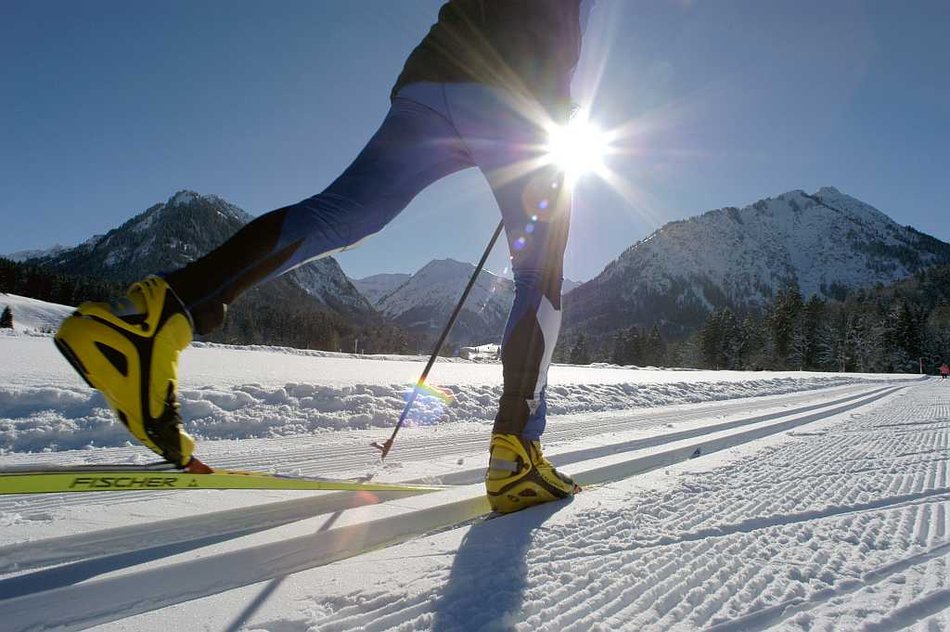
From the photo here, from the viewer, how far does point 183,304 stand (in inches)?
45.3

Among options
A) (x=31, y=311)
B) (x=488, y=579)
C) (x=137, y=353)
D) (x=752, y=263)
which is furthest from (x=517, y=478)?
(x=752, y=263)

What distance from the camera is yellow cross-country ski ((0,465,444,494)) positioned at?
3.25 ft

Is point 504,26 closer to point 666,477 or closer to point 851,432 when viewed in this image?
point 666,477

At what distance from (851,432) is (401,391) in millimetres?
3195

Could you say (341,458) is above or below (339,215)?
below

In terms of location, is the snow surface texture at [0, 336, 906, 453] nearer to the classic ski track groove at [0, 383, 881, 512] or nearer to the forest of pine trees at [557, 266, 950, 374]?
the classic ski track groove at [0, 383, 881, 512]

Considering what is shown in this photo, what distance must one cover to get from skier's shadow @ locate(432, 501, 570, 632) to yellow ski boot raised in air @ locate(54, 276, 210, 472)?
2.31ft

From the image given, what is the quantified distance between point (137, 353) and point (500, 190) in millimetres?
1087

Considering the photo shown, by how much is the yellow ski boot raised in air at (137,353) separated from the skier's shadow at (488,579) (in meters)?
0.70

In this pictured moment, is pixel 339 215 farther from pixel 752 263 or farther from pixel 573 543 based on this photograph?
pixel 752 263

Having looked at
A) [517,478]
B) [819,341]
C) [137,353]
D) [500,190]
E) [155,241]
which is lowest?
[517,478]

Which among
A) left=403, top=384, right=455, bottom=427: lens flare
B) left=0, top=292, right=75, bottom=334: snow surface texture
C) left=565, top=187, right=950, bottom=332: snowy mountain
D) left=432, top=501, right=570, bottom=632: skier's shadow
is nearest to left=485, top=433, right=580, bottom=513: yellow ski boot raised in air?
left=432, top=501, right=570, bottom=632: skier's shadow

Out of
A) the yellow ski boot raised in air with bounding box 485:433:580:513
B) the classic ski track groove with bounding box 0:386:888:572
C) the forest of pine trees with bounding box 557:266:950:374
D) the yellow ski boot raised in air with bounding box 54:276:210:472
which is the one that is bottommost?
the classic ski track groove with bounding box 0:386:888:572

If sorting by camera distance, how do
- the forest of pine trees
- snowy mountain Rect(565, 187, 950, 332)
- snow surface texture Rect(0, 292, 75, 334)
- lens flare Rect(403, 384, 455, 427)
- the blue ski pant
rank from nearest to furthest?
the blue ski pant < lens flare Rect(403, 384, 455, 427) < the forest of pine trees < snow surface texture Rect(0, 292, 75, 334) < snowy mountain Rect(565, 187, 950, 332)
